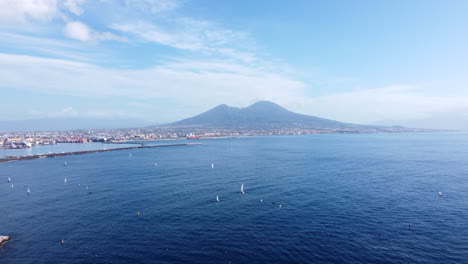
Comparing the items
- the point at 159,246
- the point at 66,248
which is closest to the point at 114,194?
the point at 66,248

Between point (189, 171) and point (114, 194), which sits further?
point (189, 171)

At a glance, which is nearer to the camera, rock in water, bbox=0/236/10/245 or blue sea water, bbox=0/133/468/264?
blue sea water, bbox=0/133/468/264

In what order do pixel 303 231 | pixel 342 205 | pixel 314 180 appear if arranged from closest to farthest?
1. pixel 303 231
2. pixel 342 205
3. pixel 314 180

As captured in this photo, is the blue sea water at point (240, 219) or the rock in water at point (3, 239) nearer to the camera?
the blue sea water at point (240, 219)

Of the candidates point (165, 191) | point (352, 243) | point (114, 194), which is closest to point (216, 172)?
point (165, 191)

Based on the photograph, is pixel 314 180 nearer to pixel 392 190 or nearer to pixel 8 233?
pixel 392 190

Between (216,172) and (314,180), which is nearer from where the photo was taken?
(314,180)

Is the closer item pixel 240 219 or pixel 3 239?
pixel 3 239

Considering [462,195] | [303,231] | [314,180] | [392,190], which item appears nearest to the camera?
[303,231]

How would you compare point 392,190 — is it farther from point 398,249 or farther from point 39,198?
point 39,198
